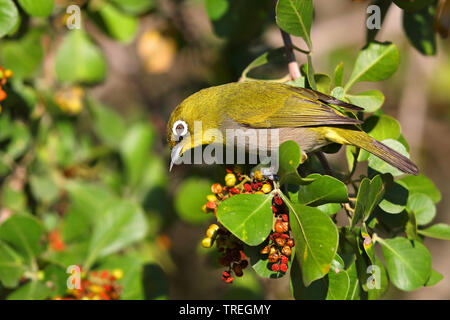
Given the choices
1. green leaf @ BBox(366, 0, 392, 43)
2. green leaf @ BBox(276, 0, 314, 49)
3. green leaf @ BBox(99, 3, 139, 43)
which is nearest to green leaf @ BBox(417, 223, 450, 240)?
green leaf @ BBox(366, 0, 392, 43)

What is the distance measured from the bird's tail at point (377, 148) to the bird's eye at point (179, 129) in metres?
1.09

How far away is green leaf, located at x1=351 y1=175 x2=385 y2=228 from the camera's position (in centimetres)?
237

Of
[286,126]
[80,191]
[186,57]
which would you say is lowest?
[80,191]

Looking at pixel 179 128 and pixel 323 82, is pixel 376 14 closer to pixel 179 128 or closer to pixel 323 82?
pixel 323 82

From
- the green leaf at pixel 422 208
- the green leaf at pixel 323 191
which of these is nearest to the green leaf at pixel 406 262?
the green leaf at pixel 422 208

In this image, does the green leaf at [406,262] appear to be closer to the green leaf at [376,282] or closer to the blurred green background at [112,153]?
the green leaf at [376,282]

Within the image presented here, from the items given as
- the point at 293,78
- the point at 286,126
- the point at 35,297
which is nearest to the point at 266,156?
the point at 286,126

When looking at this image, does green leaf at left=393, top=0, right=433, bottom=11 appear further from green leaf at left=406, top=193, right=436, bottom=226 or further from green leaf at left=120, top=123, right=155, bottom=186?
green leaf at left=120, top=123, right=155, bottom=186

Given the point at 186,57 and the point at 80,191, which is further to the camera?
the point at 186,57

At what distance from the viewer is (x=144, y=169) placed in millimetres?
4805

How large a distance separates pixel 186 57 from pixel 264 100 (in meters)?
1.99

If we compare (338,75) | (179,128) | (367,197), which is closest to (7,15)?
(179,128)
